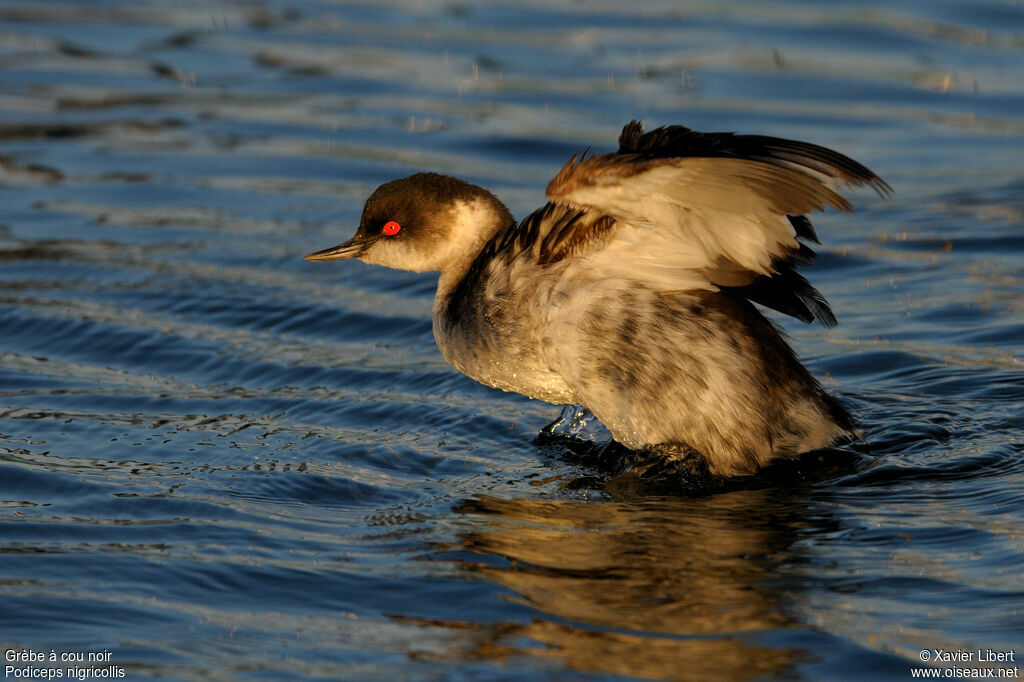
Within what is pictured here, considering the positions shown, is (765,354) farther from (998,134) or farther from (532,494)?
(998,134)

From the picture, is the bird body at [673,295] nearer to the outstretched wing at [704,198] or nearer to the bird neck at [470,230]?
the outstretched wing at [704,198]

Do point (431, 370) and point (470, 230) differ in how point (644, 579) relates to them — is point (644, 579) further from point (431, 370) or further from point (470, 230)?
point (431, 370)

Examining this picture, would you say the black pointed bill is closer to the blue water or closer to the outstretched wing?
the blue water

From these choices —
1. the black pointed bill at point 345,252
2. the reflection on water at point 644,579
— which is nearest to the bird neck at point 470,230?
the black pointed bill at point 345,252

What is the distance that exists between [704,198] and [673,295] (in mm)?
603

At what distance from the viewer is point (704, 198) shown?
5.93m

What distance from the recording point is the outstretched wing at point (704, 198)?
19.2 feet

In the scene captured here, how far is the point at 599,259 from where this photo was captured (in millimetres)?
6320

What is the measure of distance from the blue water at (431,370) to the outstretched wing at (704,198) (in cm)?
101

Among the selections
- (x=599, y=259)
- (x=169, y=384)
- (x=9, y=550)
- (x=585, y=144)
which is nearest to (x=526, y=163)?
(x=585, y=144)

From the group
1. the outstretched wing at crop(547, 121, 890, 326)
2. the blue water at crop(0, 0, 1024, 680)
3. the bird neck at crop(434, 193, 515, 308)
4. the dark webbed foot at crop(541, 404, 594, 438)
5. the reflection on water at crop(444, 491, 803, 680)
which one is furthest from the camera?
the dark webbed foot at crop(541, 404, 594, 438)

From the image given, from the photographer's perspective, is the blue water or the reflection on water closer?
the reflection on water

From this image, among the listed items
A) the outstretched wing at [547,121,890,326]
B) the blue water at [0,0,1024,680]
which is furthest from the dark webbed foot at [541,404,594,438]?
the outstretched wing at [547,121,890,326]

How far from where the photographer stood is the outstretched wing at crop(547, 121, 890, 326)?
230 inches
